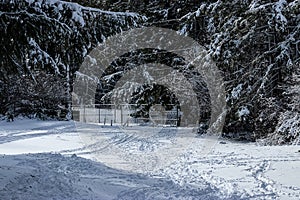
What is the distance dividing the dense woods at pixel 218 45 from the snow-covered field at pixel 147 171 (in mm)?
1846

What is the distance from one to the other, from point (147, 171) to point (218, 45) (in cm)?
716

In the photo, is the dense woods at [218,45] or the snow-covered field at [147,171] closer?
the dense woods at [218,45]

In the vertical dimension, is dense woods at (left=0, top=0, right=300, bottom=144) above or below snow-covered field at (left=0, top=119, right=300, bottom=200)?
above

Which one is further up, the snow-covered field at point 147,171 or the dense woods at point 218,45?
the dense woods at point 218,45

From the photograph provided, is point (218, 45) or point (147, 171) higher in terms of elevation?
point (218, 45)

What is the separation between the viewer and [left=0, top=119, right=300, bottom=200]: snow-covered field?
673 cm

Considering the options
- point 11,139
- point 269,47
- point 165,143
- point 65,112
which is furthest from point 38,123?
point 269,47

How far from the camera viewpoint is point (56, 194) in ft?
20.8

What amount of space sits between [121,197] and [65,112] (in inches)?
824

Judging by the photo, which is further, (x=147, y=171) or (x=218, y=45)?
(x=218, y=45)

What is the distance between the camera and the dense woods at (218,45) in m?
6.13

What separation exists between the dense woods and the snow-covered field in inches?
72.7

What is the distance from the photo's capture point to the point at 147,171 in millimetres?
8992

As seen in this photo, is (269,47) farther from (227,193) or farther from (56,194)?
(56,194)
